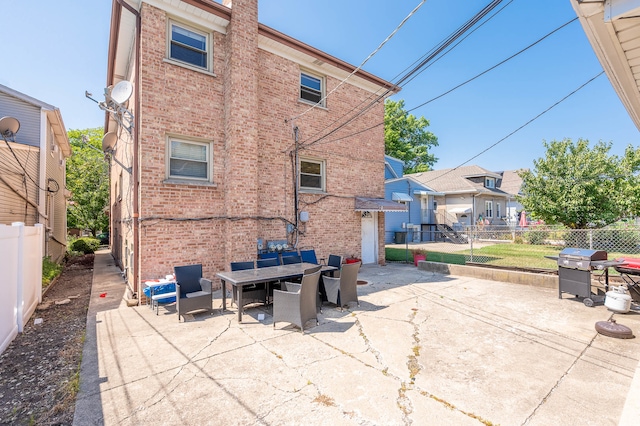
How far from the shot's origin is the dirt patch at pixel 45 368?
2916 mm

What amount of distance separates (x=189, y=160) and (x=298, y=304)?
5245mm

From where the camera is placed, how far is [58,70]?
11.8 metres

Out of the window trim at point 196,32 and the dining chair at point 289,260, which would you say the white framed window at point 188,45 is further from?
the dining chair at point 289,260

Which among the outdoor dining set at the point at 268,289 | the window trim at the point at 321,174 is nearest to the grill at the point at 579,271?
the outdoor dining set at the point at 268,289

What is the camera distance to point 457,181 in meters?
25.6

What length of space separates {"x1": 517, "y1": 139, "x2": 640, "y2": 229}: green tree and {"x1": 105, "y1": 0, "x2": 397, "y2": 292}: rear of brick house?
1467 cm

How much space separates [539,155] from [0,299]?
23.9 m

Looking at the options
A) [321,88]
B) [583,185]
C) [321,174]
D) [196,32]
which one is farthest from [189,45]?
[583,185]

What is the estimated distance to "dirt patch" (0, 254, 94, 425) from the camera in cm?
292

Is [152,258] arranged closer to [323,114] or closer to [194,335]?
[194,335]

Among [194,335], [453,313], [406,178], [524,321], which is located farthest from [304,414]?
[406,178]

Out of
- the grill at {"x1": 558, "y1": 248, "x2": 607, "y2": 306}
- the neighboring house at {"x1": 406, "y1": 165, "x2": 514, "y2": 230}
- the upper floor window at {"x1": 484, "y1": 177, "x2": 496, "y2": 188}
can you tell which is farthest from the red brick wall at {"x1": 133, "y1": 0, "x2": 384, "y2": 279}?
the upper floor window at {"x1": 484, "y1": 177, "x2": 496, "y2": 188}

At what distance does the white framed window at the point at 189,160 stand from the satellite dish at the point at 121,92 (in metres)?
1.36

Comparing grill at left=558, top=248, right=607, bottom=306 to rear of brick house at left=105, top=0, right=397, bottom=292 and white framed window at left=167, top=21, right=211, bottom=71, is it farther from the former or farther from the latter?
white framed window at left=167, top=21, right=211, bottom=71
